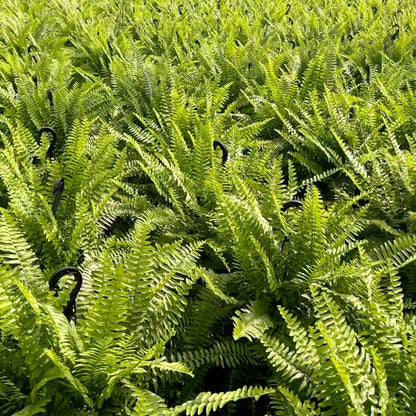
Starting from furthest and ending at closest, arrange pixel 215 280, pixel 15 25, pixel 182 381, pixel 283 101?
pixel 15 25, pixel 283 101, pixel 215 280, pixel 182 381

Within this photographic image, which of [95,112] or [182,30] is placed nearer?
[95,112]

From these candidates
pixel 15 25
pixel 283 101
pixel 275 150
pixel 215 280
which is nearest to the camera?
pixel 215 280

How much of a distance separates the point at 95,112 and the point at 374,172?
1337 mm

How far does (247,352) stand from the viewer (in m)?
1.27

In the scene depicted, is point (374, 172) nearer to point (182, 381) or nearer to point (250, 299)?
point (250, 299)

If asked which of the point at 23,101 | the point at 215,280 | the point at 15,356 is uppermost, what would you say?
the point at 23,101

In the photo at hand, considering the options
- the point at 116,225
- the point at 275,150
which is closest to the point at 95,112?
the point at 116,225

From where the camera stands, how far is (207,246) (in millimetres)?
1623

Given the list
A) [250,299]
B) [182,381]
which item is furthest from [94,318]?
[250,299]

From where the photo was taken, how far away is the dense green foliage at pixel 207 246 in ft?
3.41

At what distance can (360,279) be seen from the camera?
1.32 metres

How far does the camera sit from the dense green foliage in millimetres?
1040

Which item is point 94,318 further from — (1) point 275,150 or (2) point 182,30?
(2) point 182,30

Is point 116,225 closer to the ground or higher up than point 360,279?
higher up
